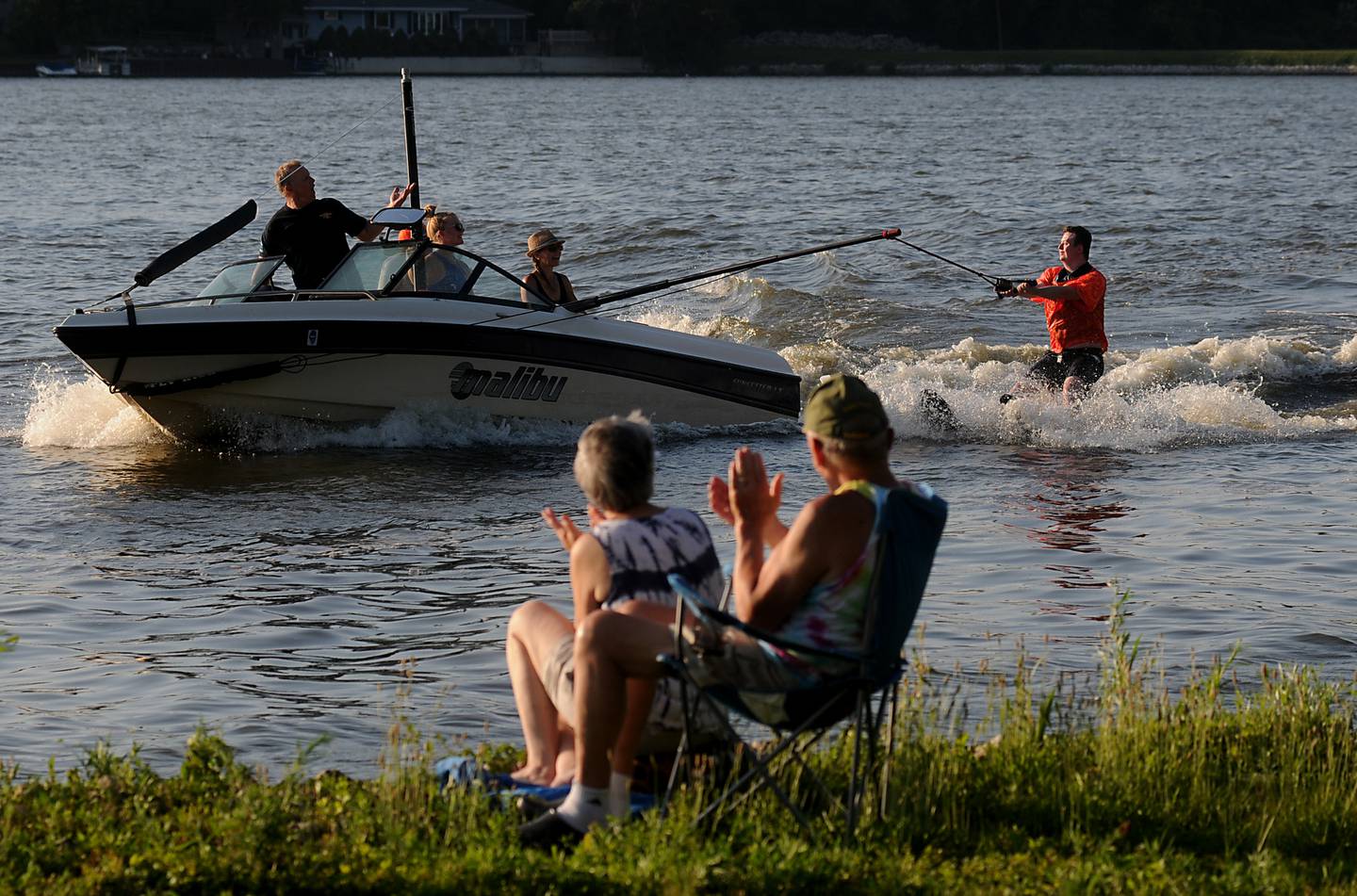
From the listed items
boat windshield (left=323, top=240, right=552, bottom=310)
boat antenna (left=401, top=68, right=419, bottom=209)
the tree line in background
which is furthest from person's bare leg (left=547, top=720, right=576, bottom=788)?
the tree line in background

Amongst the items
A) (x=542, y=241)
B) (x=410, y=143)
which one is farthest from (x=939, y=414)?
(x=410, y=143)

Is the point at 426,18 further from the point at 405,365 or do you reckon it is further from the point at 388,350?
A: the point at 388,350

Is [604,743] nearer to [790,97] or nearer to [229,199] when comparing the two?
[229,199]

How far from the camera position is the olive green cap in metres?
5.12

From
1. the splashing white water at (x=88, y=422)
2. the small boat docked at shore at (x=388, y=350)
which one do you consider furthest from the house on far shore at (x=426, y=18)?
the small boat docked at shore at (x=388, y=350)

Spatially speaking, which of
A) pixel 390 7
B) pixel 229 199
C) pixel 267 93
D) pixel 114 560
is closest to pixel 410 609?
pixel 114 560

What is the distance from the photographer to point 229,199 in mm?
37156

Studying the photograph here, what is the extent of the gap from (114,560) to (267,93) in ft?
315

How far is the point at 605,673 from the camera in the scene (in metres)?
5.11

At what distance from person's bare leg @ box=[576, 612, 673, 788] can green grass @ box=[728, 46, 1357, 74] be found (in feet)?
426

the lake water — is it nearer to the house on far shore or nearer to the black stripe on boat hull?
the black stripe on boat hull

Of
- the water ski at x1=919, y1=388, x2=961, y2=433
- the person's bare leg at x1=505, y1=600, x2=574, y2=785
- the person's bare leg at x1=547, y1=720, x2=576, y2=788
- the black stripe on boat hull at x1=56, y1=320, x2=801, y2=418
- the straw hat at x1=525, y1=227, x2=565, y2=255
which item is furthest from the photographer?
the water ski at x1=919, y1=388, x2=961, y2=433

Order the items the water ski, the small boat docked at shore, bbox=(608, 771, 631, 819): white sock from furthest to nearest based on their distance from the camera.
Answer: the water ski → the small boat docked at shore → bbox=(608, 771, 631, 819): white sock

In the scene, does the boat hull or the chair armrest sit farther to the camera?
the boat hull
